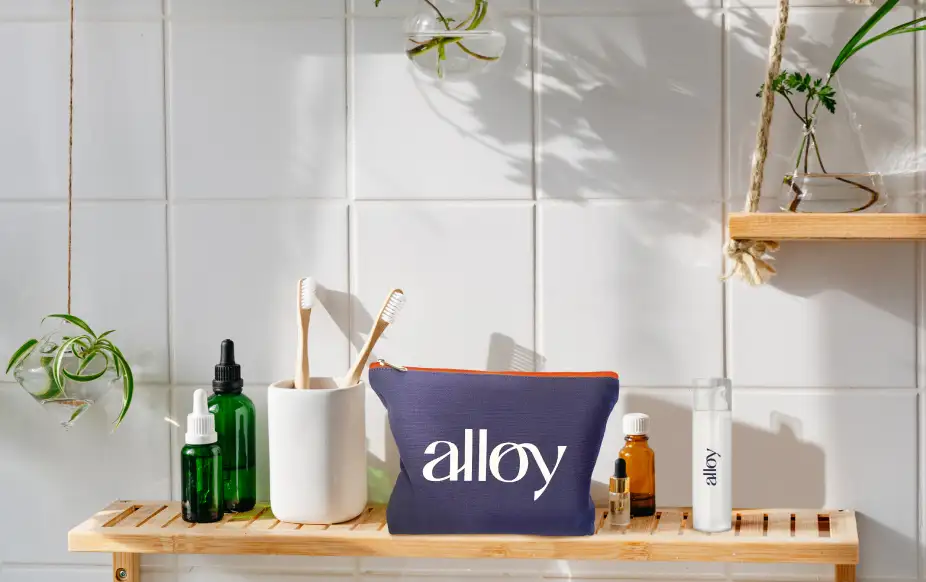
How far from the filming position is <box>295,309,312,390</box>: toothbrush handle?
96 cm

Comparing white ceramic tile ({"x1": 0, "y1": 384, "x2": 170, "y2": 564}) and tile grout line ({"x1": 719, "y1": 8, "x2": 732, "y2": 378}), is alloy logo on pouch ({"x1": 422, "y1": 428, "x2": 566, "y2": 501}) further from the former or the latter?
white ceramic tile ({"x1": 0, "y1": 384, "x2": 170, "y2": 564})

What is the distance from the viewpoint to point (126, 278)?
1050 mm

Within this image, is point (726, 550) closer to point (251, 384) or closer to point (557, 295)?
point (557, 295)

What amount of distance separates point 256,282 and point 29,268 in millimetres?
270

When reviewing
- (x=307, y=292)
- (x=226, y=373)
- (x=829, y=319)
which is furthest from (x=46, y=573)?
(x=829, y=319)

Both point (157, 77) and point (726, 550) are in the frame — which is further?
point (157, 77)

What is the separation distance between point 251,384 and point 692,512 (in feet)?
1.67

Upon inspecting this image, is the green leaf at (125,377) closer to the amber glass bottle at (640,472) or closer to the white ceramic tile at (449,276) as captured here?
the white ceramic tile at (449,276)

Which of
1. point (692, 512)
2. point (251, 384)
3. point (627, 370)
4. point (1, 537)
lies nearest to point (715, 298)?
point (627, 370)

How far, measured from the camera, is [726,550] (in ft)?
2.91

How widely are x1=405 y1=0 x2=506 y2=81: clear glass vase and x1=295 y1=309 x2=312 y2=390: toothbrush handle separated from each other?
0.98 ft

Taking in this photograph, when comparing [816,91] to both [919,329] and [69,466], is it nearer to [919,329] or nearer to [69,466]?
[919,329]

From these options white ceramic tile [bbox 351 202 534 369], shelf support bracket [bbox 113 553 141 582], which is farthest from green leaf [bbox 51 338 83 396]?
white ceramic tile [bbox 351 202 534 369]

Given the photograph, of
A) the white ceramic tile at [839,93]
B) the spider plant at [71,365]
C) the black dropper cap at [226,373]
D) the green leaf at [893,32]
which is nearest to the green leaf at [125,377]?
the spider plant at [71,365]
